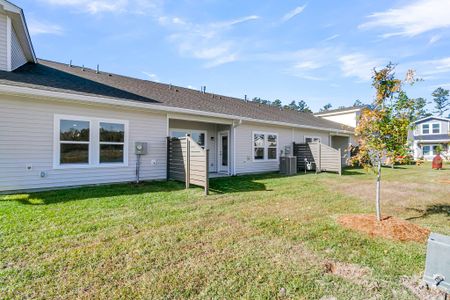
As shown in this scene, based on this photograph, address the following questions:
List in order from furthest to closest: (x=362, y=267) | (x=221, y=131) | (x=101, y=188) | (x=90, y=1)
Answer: (x=221, y=131), (x=90, y=1), (x=101, y=188), (x=362, y=267)

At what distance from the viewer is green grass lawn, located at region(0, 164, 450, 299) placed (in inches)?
93.0

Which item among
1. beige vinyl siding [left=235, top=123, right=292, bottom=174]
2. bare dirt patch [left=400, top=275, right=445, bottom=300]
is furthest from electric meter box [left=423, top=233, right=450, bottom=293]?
beige vinyl siding [left=235, top=123, right=292, bottom=174]

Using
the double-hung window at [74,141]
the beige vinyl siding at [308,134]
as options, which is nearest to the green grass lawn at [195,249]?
the double-hung window at [74,141]

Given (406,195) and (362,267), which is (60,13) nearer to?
(362,267)

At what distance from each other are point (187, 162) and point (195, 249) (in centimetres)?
461

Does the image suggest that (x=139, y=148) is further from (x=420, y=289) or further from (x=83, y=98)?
(x=420, y=289)

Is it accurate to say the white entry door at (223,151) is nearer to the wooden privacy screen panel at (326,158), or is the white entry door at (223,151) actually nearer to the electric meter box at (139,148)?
the electric meter box at (139,148)

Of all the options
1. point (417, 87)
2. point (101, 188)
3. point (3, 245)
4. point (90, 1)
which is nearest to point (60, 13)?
point (90, 1)

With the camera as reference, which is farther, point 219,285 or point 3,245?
point 3,245

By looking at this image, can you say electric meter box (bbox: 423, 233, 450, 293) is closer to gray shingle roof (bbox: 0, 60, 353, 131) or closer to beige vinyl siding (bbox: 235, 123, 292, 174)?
gray shingle roof (bbox: 0, 60, 353, 131)

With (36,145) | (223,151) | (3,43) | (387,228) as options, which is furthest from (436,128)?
(3,43)

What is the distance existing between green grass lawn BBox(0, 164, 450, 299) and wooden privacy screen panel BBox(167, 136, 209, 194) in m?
1.35

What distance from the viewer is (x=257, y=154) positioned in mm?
12383

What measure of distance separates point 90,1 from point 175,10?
295 centimetres
